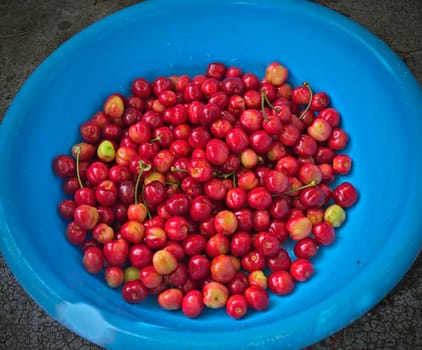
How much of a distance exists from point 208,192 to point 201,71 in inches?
29.5

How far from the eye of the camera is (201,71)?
85.8 inches

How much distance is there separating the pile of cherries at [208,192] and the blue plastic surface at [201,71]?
6 centimetres

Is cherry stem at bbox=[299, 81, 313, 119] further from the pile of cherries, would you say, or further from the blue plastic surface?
the blue plastic surface

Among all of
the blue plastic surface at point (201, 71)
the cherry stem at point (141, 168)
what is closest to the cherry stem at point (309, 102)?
the blue plastic surface at point (201, 71)

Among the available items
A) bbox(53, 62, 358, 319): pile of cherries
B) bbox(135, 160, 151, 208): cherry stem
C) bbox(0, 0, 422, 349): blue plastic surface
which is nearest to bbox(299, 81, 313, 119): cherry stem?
bbox(53, 62, 358, 319): pile of cherries

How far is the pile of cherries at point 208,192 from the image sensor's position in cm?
155

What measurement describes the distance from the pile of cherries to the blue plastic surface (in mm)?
57

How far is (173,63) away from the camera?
7.05 ft

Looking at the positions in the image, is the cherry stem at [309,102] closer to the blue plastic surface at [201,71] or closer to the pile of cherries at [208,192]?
the pile of cherries at [208,192]

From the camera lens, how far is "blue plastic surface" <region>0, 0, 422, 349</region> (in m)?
1.32

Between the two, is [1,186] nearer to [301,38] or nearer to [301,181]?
[301,181]

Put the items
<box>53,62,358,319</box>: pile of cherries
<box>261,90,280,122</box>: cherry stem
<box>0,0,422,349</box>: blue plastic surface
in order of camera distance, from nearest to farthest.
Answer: <box>0,0,422,349</box>: blue plastic surface < <box>53,62,358,319</box>: pile of cherries < <box>261,90,280,122</box>: cherry stem

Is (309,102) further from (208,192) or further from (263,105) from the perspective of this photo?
(208,192)

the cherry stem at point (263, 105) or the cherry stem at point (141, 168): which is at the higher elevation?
the cherry stem at point (263, 105)
